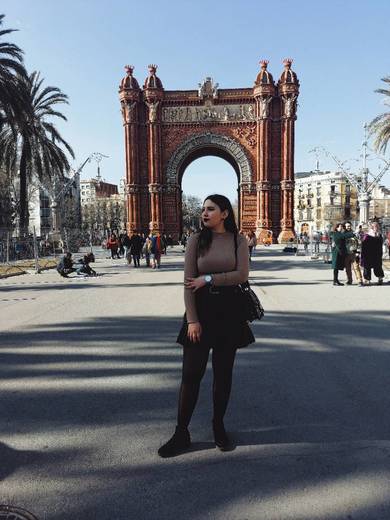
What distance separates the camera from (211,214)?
2.78 m

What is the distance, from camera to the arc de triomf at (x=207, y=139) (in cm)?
3881

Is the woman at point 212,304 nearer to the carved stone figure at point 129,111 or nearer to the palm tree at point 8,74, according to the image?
the palm tree at point 8,74

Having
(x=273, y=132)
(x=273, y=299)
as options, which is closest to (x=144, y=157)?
(x=273, y=132)

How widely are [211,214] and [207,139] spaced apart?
1507 inches

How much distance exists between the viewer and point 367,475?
252 centimetres

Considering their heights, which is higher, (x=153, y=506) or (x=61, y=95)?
(x=61, y=95)

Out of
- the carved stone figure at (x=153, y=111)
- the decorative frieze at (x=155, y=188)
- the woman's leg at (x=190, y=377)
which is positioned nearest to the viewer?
the woman's leg at (x=190, y=377)

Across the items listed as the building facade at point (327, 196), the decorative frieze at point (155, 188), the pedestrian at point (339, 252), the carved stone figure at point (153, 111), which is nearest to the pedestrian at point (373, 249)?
the pedestrian at point (339, 252)

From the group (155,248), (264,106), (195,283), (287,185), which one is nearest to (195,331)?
(195,283)

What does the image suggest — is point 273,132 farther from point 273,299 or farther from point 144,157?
point 273,299

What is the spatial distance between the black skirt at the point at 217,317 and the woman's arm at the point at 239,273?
2.3 inches

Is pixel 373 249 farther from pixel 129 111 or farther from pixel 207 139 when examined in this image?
pixel 129 111

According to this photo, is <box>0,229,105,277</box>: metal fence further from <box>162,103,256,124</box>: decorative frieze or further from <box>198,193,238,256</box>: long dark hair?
<box>198,193,238,256</box>: long dark hair

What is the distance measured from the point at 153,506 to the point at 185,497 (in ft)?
0.62
